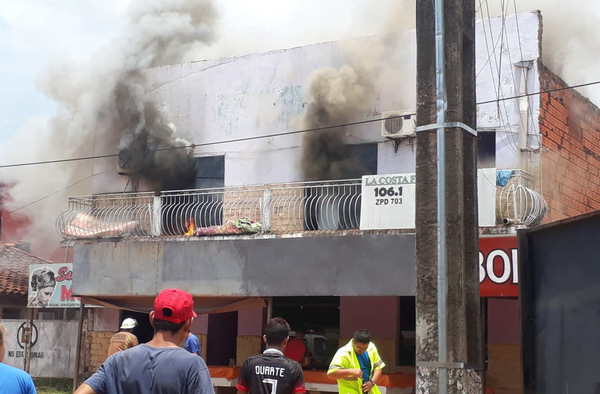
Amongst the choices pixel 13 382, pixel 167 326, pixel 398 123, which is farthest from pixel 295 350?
pixel 167 326

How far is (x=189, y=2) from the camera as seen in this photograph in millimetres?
24688

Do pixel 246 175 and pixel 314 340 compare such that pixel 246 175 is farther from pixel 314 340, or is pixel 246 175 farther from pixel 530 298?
Result: pixel 530 298

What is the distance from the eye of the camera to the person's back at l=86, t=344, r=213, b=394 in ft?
Answer: 12.3

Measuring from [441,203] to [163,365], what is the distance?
2.93 m

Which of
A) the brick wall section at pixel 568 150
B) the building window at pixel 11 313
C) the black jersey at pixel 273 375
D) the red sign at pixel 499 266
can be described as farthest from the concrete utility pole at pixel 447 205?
the building window at pixel 11 313

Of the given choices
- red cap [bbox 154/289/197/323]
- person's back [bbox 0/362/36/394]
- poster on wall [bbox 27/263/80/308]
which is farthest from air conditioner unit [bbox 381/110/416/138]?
red cap [bbox 154/289/197/323]

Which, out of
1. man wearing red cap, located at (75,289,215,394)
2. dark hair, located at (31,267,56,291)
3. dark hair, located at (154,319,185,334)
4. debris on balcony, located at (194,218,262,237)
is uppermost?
debris on balcony, located at (194,218,262,237)

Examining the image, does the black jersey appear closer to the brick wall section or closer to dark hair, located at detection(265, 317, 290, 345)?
dark hair, located at detection(265, 317, 290, 345)

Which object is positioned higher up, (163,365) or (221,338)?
(221,338)

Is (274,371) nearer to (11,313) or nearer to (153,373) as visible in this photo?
(153,373)

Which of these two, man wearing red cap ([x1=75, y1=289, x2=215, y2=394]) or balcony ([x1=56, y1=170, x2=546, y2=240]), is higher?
balcony ([x1=56, y1=170, x2=546, y2=240])

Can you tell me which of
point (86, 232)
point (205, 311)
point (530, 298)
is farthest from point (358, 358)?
point (86, 232)

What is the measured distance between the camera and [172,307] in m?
3.85

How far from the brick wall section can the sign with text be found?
1909 millimetres
